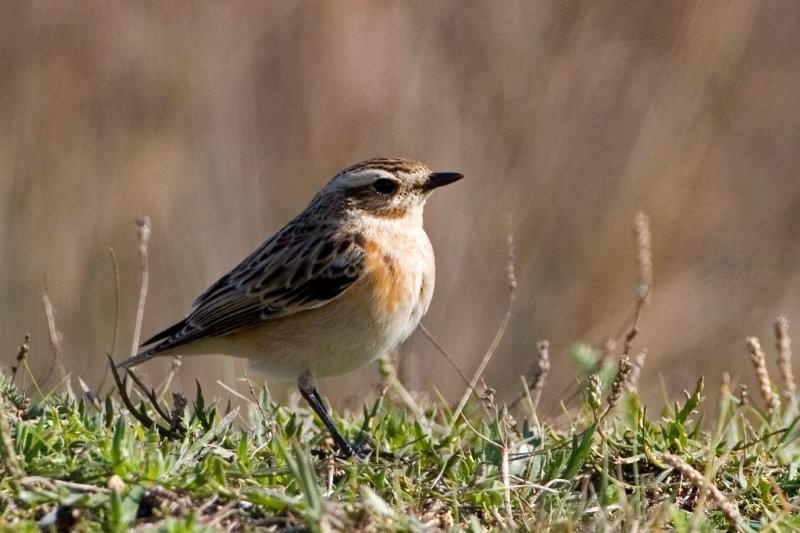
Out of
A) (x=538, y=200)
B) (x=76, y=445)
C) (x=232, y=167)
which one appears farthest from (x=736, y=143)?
(x=76, y=445)

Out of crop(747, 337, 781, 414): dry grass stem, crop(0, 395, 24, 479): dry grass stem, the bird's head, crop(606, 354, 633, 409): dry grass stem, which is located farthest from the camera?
the bird's head

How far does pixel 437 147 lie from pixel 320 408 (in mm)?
5216

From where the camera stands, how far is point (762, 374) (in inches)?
236

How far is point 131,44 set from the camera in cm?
1167

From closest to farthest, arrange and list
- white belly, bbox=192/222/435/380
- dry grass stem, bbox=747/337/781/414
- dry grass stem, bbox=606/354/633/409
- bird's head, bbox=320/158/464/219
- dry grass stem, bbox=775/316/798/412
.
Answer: dry grass stem, bbox=606/354/633/409
dry grass stem, bbox=747/337/781/414
dry grass stem, bbox=775/316/798/412
white belly, bbox=192/222/435/380
bird's head, bbox=320/158/464/219

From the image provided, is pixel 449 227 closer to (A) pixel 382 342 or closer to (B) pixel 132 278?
(B) pixel 132 278

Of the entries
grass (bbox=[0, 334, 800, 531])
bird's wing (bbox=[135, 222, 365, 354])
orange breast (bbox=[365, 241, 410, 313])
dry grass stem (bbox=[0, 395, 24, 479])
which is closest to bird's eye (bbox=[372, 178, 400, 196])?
bird's wing (bbox=[135, 222, 365, 354])

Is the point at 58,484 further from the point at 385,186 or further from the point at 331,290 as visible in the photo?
the point at 385,186

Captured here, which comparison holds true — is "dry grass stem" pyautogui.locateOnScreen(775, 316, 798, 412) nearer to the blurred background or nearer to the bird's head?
the bird's head

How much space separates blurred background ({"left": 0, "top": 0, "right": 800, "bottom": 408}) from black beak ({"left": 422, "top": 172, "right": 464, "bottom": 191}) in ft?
12.1

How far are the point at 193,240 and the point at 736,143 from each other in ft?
16.8

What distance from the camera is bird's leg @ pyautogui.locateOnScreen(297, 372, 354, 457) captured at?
19.4ft

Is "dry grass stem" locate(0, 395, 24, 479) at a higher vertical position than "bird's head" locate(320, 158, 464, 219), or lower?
lower

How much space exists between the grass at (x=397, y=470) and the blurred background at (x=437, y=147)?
15.5ft
